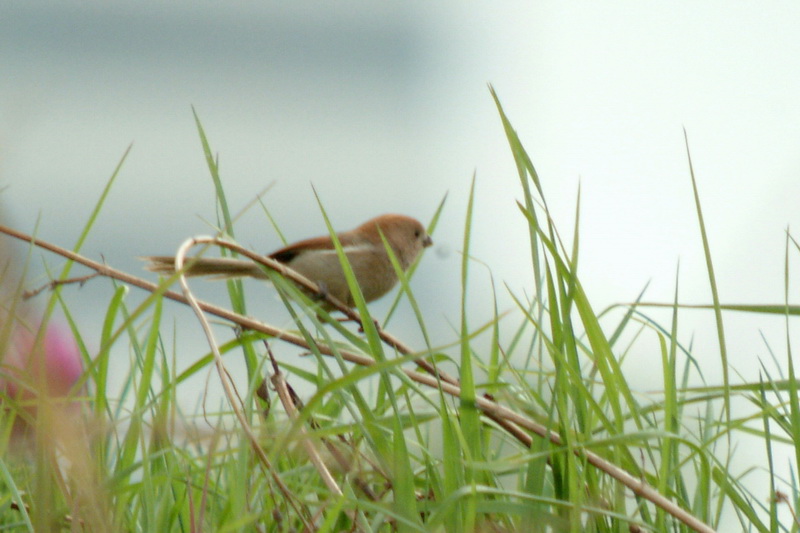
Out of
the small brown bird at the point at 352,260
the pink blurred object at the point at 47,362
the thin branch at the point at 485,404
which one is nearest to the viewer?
the thin branch at the point at 485,404

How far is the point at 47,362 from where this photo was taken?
1.50 meters

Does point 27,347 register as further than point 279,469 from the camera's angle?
No

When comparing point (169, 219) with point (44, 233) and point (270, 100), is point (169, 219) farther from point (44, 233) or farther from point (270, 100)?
point (270, 100)

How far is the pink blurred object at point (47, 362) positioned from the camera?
4.62 ft

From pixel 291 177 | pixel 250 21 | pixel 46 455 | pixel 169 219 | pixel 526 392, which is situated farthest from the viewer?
pixel 250 21

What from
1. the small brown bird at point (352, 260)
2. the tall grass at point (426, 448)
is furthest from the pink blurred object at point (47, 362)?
the small brown bird at point (352, 260)

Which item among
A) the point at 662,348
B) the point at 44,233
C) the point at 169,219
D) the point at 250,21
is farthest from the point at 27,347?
the point at 250,21

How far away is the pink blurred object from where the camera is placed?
1.41 meters

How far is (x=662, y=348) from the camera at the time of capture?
146cm

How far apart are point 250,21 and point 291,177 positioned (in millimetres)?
3953

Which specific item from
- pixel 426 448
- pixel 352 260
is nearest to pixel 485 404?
pixel 426 448

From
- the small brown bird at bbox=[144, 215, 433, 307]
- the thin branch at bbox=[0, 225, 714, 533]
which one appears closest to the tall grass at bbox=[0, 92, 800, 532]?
the thin branch at bbox=[0, 225, 714, 533]

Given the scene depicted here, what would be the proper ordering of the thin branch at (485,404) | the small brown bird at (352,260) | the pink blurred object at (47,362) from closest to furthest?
the thin branch at (485,404) < the pink blurred object at (47,362) < the small brown bird at (352,260)

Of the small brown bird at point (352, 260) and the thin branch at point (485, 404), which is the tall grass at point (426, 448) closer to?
the thin branch at point (485, 404)
